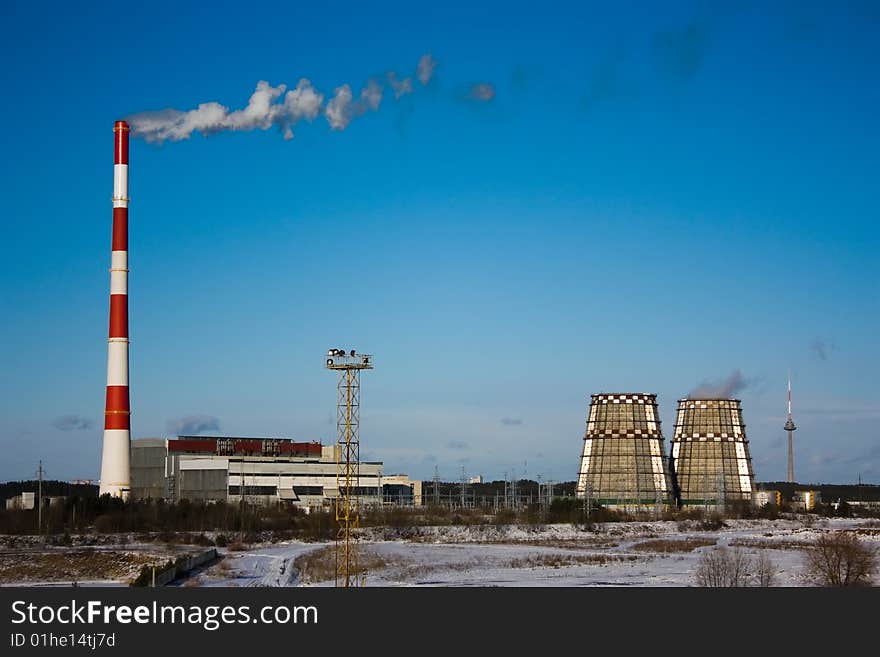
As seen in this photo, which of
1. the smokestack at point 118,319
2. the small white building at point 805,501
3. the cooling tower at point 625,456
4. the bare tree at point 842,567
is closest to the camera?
the bare tree at point 842,567

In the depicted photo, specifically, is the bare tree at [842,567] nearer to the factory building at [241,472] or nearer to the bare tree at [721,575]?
the bare tree at [721,575]

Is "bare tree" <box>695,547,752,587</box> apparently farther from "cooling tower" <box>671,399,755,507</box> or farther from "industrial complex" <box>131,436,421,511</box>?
"cooling tower" <box>671,399,755,507</box>

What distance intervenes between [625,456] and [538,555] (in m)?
54.5

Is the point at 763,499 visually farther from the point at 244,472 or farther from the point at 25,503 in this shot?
the point at 25,503

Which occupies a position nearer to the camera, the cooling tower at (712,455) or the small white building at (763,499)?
the small white building at (763,499)

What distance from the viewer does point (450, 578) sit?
55.2 m

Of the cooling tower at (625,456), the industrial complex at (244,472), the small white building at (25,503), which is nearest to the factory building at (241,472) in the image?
the industrial complex at (244,472)

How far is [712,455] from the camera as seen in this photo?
426ft

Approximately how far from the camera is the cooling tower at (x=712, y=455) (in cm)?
12850

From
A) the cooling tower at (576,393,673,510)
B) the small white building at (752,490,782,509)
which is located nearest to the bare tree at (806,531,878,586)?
the cooling tower at (576,393,673,510)

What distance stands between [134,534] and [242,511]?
29.5 ft

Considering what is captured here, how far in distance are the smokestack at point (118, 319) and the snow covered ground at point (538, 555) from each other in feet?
47.1

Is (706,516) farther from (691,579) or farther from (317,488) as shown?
(691,579)

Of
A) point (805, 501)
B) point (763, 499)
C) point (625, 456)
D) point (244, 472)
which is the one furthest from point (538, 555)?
point (805, 501)
